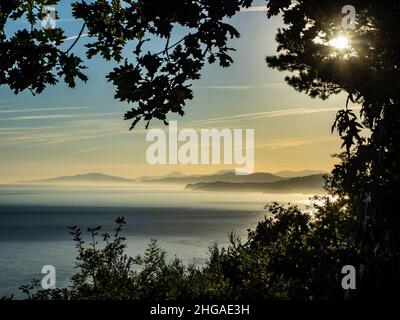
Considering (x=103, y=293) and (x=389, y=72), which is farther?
(x=103, y=293)

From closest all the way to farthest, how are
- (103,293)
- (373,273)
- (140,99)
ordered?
1. (140,99)
2. (373,273)
3. (103,293)

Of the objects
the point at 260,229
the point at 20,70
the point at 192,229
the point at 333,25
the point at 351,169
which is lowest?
the point at 192,229

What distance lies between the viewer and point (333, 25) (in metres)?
5.15

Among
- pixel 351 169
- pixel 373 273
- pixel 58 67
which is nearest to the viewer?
pixel 58 67

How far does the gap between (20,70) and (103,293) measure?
510cm

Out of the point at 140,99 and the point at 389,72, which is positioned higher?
the point at 389,72

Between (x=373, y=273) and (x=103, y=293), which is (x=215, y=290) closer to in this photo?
(x=103, y=293)

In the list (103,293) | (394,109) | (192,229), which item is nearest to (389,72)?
(394,109)

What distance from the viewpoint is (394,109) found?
577 centimetres

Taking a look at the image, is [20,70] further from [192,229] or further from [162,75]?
[192,229]

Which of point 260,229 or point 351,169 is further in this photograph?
point 260,229

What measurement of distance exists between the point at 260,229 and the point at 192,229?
139 m

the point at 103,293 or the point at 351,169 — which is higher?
the point at 351,169
